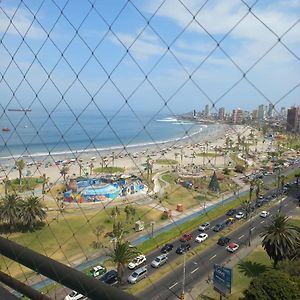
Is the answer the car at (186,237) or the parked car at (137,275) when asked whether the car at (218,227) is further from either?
the parked car at (137,275)

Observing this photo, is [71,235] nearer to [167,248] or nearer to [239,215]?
[167,248]

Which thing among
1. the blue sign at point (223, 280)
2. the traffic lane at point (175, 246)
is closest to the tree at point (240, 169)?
the traffic lane at point (175, 246)

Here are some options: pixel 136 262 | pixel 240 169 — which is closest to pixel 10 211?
pixel 136 262

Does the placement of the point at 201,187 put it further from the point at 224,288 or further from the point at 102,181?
the point at 224,288

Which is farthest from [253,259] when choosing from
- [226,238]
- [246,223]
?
[246,223]

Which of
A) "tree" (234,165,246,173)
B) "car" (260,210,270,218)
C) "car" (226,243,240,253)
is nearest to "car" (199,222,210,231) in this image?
"car" (226,243,240,253)

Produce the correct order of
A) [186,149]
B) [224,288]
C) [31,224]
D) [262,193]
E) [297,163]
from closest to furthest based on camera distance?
1. [224,288]
2. [31,224]
3. [262,193]
4. [297,163]
5. [186,149]
